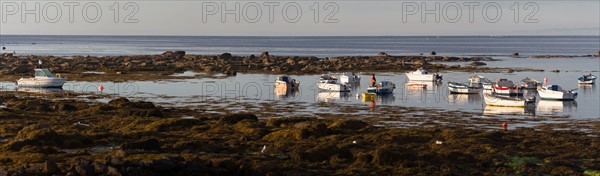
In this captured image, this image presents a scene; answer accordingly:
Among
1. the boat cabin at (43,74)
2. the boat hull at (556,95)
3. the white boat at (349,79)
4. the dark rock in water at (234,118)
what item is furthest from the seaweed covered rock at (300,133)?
the white boat at (349,79)

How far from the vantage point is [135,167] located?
67.8ft

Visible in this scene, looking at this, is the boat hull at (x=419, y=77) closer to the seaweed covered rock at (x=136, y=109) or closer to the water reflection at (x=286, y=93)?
the water reflection at (x=286, y=93)

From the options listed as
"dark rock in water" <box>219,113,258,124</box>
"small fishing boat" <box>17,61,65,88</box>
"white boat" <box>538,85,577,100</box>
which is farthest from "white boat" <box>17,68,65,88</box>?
"white boat" <box>538,85,577,100</box>

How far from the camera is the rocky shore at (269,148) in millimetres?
22312

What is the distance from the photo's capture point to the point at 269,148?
91.4 feet

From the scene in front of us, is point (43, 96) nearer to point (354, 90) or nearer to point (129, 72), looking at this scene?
point (354, 90)

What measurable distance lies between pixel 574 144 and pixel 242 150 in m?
13.0

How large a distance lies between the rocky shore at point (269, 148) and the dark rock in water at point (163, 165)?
3 centimetres

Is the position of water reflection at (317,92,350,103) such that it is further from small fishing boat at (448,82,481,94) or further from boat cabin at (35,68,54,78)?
boat cabin at (35,68,54,78)

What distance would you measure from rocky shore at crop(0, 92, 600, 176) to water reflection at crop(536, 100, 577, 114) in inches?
380

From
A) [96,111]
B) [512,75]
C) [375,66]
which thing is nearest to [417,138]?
[96,111]

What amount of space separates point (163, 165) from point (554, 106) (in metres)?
37.2

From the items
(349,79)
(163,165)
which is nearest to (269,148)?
(163,165)

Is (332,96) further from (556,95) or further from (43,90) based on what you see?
(43,90)
